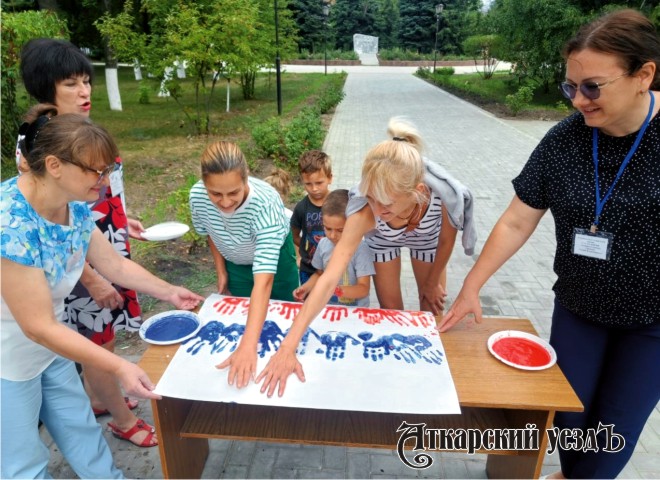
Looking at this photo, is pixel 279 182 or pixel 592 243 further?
pixel 279 182

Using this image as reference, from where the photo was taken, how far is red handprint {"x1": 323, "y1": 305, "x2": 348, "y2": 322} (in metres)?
2.12

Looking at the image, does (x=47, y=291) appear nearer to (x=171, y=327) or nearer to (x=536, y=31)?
(x=171, y=327)

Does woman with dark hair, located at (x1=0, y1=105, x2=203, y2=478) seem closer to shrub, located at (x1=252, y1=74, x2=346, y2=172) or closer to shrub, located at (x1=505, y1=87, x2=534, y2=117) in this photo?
shrub, located at (x1=252, y1=74, x2=346, y2=172)

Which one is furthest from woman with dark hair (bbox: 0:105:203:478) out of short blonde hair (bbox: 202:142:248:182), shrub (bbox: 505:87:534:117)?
shrub (bbox: 505:87:534:117)

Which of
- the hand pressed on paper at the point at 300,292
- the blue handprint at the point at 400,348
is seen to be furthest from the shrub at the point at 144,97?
the blue handprint at the point at 400,348

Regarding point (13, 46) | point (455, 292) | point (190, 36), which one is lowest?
point (455, 292)

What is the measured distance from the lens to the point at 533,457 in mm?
1795

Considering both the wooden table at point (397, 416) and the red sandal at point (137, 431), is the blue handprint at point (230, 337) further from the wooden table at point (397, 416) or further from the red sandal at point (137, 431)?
the red sandal at point (137, 431)

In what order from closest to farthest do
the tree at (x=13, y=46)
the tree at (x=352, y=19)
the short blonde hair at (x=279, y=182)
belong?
the short blonde hair at (x=279, y=182)
the tree at (x=13, y=46)
the tree at (x=352, y=19)

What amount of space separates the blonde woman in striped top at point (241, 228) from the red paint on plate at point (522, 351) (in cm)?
94

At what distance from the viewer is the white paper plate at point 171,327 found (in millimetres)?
1874

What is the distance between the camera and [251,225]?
2043mm

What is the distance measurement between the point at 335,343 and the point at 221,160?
86 centimetres

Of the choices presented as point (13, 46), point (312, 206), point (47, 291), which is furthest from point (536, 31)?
point (47, 291)
